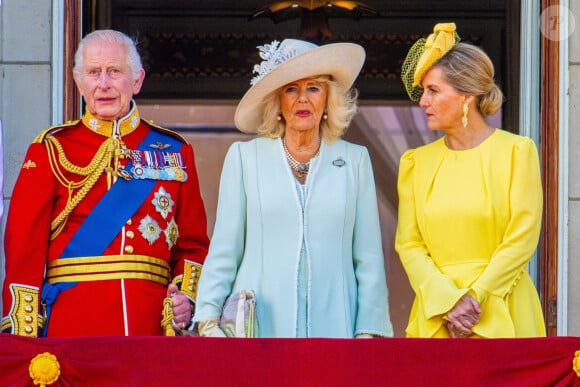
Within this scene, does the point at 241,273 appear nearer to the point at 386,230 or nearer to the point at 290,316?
the point at 290,316

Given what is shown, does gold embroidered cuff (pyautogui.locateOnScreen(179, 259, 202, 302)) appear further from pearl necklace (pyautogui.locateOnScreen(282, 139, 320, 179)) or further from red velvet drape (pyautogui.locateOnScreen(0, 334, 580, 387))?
red velvet drape (pyautogui.locateOnScreen(0, 334, 580, 387))

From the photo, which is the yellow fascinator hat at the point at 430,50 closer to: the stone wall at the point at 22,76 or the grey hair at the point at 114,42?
the grey hair at the point at 114,42

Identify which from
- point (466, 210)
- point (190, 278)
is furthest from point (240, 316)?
point (466, 210)

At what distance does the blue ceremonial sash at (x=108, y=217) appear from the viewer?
5.57m

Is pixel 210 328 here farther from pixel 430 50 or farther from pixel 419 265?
pixel 430 50

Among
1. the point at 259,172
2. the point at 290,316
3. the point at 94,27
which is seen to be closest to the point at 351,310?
the point at 290,316

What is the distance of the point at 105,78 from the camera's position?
569 centimetres

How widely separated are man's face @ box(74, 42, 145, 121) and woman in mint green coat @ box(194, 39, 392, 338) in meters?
0.47

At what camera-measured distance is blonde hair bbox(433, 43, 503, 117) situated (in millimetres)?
5641

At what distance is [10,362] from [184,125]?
5.89m

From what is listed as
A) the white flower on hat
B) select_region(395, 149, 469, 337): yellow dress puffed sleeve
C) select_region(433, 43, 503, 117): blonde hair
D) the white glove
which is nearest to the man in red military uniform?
the white glove

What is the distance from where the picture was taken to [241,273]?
5449 mm

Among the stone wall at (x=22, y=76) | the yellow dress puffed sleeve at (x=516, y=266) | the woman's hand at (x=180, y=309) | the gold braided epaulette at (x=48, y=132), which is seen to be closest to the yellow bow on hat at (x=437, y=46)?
the yellow dress puffed sleeve at (x=516, y=266)

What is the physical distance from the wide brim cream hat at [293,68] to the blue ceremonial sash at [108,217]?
0.44 m
